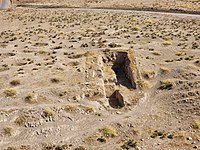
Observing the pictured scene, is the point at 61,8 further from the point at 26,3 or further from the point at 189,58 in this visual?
the point at 189,58

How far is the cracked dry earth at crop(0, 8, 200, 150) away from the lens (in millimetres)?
30219

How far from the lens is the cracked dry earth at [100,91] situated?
3022 cm

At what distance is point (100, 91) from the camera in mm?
37562

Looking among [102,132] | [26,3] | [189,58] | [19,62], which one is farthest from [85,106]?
[26,3]

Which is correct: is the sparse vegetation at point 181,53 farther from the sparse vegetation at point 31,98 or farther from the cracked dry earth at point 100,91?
the sparse vegetation at point 31,98

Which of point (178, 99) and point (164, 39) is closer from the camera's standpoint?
point (178, 99)

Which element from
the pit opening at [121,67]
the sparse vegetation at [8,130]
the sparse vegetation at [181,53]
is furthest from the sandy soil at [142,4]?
the sparse vegetation at [8,130]

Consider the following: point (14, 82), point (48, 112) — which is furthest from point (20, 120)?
point (14, 82)

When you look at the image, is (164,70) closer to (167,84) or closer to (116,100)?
(167,84)

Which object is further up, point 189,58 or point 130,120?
point 189,58

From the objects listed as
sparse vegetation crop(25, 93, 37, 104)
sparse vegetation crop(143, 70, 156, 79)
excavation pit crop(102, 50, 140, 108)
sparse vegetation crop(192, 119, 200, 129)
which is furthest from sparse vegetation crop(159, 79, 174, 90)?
sparse vegetation crop(25, 93, 37, 104)

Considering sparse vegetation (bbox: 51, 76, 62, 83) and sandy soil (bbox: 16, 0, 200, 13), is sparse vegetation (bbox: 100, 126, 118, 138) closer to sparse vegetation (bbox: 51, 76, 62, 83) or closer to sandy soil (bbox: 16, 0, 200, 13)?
sparse vegetation (bbox: 51, 76, 62, 83)

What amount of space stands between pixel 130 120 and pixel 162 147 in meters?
5.02

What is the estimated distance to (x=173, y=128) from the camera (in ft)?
104
